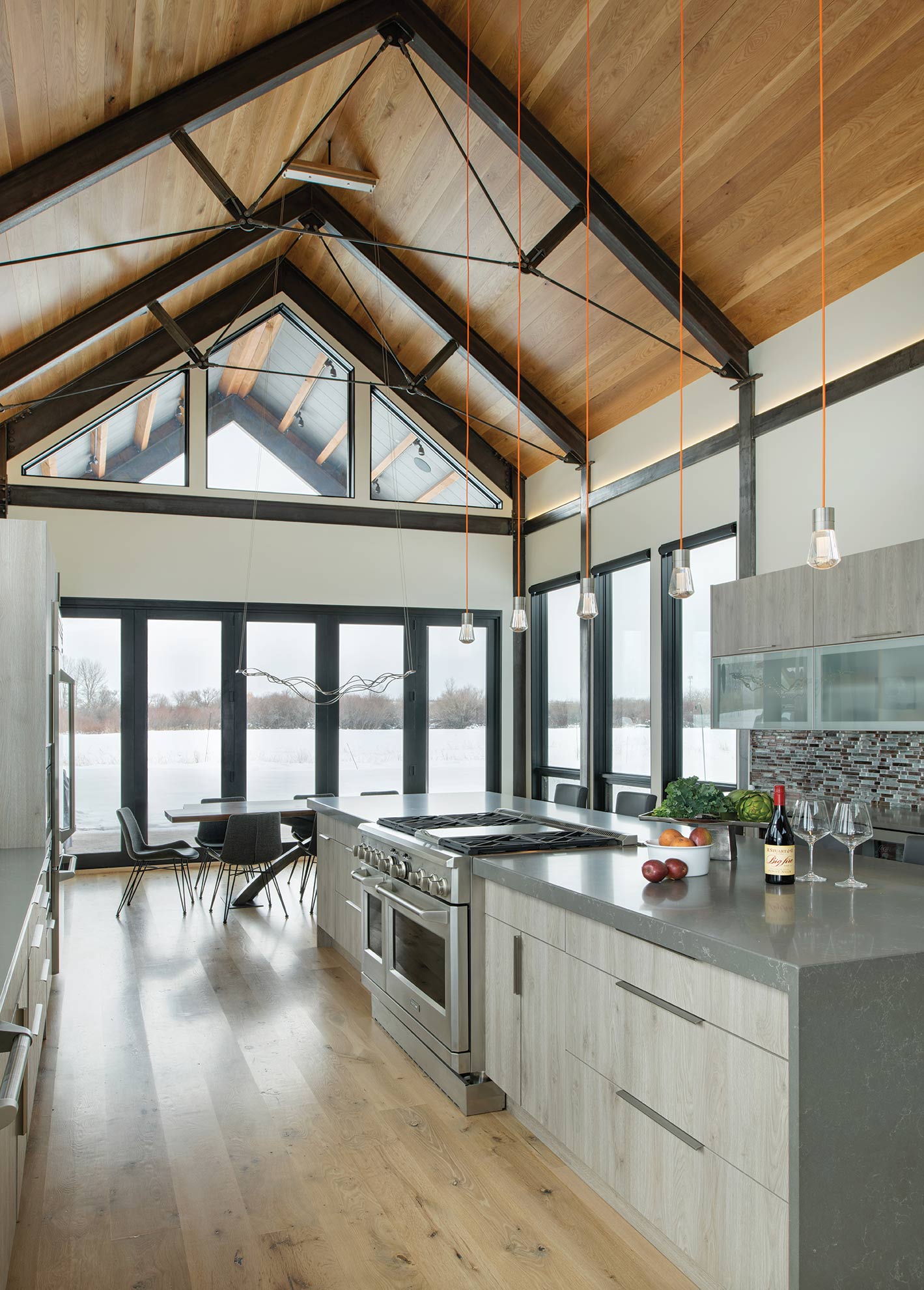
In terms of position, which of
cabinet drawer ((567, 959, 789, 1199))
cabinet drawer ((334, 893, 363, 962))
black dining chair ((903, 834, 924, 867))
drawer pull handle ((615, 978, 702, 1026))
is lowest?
cabinet drawer ((334, 893, 363, 962))

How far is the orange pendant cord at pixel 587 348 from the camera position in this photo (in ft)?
17.8

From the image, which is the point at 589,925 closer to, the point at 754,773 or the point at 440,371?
the point at 754,773

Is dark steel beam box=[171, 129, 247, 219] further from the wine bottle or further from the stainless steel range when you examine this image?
the wine bottle

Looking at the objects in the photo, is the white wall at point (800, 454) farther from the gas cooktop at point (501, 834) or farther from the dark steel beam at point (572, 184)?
the gas cooktop at point (501, 834)

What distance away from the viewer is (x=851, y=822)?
2.52m

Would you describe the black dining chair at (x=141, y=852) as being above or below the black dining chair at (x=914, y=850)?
below

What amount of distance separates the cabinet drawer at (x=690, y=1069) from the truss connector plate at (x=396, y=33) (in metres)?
5.28

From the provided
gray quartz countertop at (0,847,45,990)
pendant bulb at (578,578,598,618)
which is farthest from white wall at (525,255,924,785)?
gray quartz countertop at (0,847,45,990)

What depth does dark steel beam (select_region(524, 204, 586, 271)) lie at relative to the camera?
5867mm

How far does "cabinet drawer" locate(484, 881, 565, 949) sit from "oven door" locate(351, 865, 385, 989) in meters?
0.94

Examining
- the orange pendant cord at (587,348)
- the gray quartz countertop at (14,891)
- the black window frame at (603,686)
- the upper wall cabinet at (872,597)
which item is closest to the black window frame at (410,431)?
the orange pendant cord at (587,348)

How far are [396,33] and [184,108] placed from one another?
1.35 metres

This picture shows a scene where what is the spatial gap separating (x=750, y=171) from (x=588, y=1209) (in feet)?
16.2

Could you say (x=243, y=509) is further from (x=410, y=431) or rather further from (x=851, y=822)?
(x=851, y=822)
